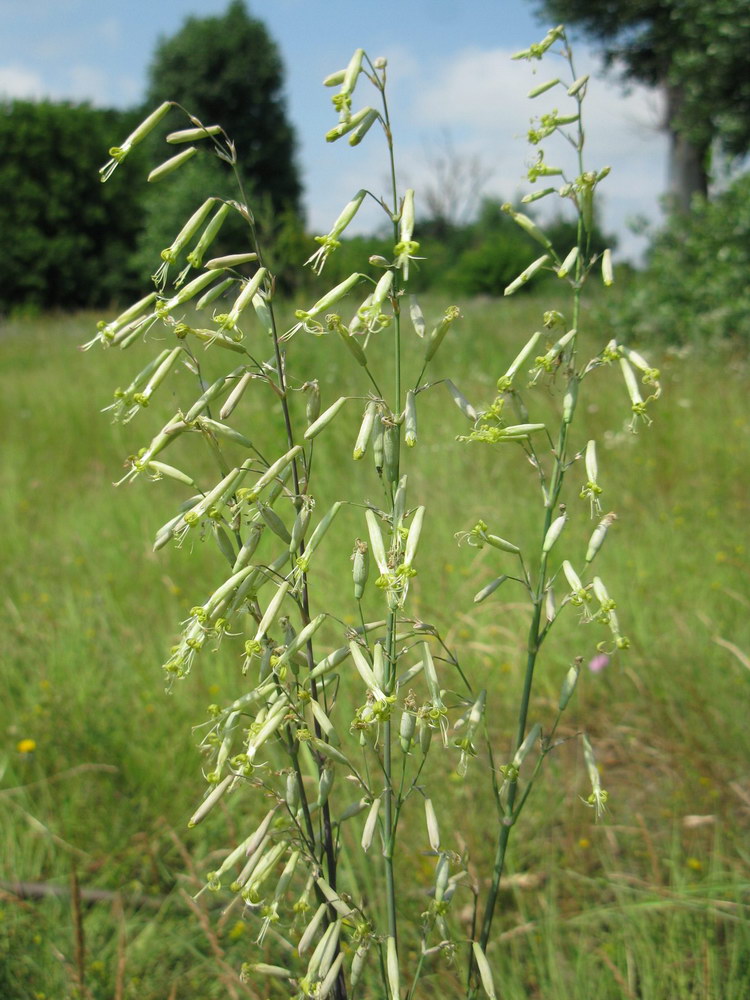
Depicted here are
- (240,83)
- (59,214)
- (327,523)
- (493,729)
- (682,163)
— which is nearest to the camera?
(327,523)

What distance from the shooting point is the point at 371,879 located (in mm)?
2096

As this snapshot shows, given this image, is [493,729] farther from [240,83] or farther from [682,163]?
[240,83]

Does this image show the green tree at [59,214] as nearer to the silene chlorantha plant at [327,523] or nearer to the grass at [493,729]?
the grass at [493,729]

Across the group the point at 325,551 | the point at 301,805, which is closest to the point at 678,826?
the point at 301,805

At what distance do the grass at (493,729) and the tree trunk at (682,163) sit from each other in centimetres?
780

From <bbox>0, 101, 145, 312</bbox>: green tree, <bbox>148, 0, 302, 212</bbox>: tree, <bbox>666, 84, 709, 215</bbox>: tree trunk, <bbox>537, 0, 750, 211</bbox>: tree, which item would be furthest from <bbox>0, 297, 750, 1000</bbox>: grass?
<bbox>148, 0, 302, 212</bbox>: tree

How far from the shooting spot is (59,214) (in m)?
28.9

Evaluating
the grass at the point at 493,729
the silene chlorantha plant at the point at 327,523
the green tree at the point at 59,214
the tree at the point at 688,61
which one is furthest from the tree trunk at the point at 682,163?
the green tree at the point at 59,214

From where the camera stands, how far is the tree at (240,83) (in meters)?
33.0

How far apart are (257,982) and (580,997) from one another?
2.26 ft

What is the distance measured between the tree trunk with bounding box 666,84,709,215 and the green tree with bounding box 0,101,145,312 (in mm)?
20862

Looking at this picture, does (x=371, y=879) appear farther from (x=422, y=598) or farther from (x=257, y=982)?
(x=422, y=598)

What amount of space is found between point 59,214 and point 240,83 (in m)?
9.54

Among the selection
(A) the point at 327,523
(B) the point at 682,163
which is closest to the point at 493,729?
(A) the point at 327,523
